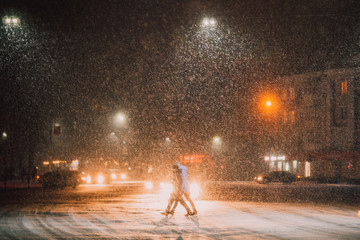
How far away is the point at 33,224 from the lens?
39.7 ft

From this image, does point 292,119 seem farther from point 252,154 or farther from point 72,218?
point 72,218

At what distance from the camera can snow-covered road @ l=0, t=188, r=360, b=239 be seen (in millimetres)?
10000

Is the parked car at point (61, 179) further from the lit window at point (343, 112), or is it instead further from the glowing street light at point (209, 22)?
the lit window at point (343, 112)

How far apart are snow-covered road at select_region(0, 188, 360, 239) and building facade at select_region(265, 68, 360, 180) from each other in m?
38.7

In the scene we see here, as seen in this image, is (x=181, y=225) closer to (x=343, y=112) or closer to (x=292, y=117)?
(x=343, y=112)

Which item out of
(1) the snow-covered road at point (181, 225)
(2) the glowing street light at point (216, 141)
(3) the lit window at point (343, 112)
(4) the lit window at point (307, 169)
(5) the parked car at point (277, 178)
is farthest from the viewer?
(2) the glowing street light at point (216, 141)

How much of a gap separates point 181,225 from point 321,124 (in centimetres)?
5074

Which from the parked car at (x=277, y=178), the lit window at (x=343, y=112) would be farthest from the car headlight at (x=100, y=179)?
the lit window at (x=343, y=112)

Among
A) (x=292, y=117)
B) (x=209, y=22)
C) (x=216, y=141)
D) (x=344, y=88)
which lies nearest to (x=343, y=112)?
(x=344, y=88)

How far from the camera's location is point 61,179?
34.9 metres

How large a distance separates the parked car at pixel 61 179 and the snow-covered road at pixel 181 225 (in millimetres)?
19594

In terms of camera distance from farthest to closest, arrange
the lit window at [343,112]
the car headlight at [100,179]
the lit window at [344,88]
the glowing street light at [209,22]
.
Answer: the lit window at [344,88]
the lit window at [343,112]
the car headlight at [100,179]
the glowing street light at [209,22]

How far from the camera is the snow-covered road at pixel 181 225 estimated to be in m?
10.0

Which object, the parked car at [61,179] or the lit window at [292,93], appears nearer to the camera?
the parked car at [61,179]
